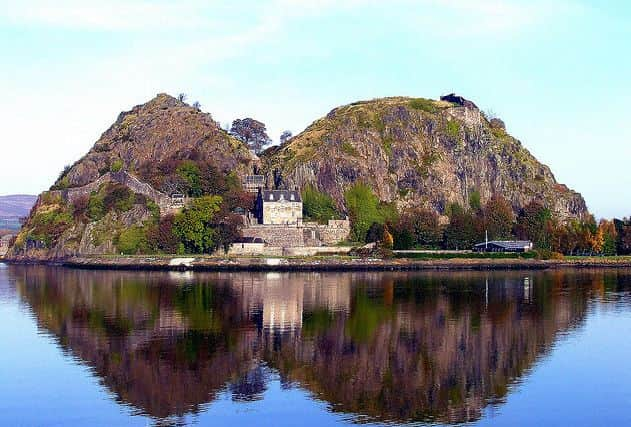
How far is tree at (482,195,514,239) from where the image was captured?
91000 millimetres

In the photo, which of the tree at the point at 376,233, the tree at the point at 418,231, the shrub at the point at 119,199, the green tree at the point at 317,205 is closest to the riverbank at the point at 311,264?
the tree at the point at 418,231

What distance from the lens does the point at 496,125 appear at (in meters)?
124

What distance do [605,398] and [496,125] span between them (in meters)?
103

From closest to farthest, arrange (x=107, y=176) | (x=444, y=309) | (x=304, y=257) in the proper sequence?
(x=444, y=309) → (x=304, y=257) → (x=107, y=176)

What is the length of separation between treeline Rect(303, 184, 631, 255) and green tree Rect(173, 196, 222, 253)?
1554 cm

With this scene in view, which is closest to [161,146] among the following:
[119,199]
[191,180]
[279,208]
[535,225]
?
[191,180]

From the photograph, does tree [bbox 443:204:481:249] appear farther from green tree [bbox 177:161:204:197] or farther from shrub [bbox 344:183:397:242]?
green tree [bbox 177:161:204:197]

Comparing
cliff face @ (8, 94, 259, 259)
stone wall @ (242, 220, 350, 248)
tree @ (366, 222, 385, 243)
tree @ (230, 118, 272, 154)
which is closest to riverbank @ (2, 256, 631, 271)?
cliff face @ (8, 94, 259, 259)

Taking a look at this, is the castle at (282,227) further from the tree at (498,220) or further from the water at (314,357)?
the water at (314,357)

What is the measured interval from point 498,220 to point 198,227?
33818 millimetres

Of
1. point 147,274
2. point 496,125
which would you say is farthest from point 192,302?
point 496,125

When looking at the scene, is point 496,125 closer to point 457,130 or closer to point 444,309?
point 457,130

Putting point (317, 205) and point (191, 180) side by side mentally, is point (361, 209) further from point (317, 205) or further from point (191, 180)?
point (191, 180)

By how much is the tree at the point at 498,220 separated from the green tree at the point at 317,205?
1750cm
